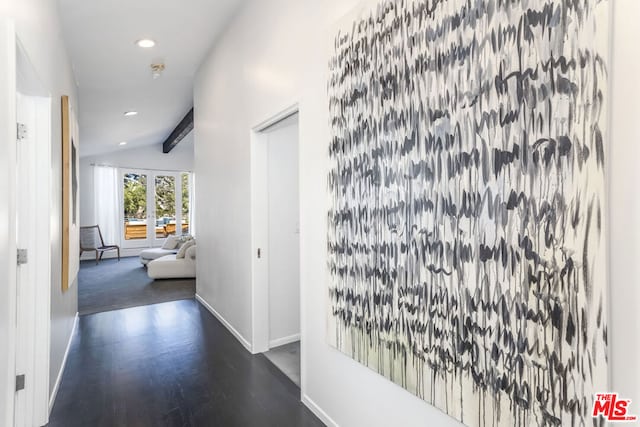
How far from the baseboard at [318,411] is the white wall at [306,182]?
0.07 ft

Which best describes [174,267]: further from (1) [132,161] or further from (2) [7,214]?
(2) [7,214]

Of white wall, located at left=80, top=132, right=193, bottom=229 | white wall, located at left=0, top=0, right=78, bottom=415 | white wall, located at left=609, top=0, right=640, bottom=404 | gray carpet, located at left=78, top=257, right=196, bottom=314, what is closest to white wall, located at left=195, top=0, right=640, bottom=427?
white wall, located at left=609, top=0, right=640, bottom=404


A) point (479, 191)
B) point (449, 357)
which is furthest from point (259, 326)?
point (479, 191)

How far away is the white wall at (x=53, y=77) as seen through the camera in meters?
1.63

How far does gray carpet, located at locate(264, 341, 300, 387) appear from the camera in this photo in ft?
8.59

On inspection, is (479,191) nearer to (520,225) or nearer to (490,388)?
(520,225)

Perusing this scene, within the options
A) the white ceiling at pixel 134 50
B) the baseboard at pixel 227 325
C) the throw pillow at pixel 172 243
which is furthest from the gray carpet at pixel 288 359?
the throw pillow at pixel 172 243

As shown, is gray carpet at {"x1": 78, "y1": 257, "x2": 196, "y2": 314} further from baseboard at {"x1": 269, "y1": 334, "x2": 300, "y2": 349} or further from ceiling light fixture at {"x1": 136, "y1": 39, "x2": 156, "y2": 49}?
ceiling light fixture at {"x1": 136, "y1": 39, "x2": 156, "y2": 49}

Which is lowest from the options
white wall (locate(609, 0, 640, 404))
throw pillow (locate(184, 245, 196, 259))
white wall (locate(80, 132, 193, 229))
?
throw pillow (locate(184, 245, 196, 259))

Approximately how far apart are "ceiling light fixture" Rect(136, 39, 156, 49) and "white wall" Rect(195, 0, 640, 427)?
2.14ft

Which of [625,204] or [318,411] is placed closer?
[625,204]

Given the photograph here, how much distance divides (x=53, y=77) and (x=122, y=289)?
13.0ft

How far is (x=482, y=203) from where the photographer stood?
113cm

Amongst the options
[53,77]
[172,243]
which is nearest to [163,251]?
[172,243]
